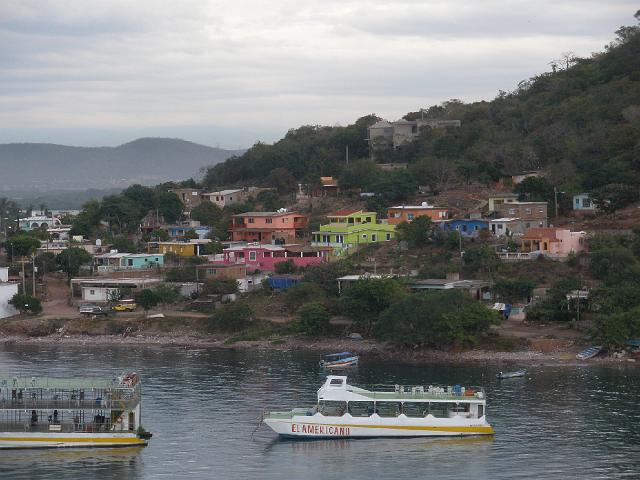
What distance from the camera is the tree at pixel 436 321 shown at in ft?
135

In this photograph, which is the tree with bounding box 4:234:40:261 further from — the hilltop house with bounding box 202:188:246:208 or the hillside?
the hillside

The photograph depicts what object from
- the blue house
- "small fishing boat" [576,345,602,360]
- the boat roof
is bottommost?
"small fishing boat" [576,345,602,360]

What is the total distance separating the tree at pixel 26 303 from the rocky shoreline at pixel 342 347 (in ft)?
7.56

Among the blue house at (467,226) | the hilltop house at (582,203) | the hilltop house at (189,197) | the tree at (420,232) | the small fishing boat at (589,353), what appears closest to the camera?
the small fishing boat at (589,353)

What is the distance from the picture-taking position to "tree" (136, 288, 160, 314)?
4897 cm

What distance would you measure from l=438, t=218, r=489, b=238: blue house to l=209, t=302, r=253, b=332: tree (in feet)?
37.4

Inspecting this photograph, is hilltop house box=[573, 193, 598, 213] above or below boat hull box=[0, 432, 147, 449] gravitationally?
above

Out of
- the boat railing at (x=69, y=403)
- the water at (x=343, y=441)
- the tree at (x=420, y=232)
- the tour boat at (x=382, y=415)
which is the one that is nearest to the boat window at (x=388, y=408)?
the tour boat at (x=382, y=415)

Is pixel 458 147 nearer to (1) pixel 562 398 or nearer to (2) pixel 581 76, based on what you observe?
(2) pixel 581 76

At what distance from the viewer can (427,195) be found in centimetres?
6250

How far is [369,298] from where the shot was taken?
1736 inches

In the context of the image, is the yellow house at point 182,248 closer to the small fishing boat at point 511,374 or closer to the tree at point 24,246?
the tree at point 24,246

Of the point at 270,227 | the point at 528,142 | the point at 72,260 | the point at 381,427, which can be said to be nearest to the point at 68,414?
the point at 381,427

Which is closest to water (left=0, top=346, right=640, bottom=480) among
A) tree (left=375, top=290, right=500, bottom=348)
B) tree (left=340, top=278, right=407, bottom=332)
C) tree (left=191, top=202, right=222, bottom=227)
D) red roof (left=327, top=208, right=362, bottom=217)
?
tree (left=375, top=290, right=500, bottom=348)
